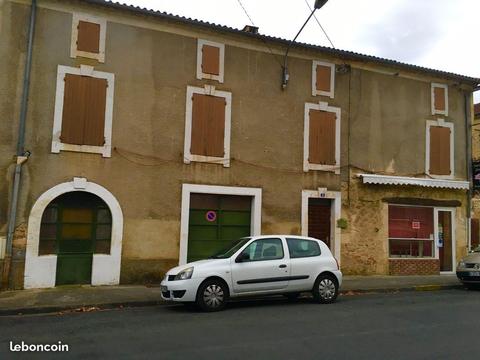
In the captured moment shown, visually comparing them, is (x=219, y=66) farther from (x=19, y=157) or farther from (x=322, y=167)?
(x=19, y=157)

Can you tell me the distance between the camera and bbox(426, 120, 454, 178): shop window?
56.5 ft

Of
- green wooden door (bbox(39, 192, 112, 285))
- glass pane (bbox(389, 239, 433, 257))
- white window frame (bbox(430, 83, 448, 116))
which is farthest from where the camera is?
white window frame (bbox(430, 83, 448, 116))

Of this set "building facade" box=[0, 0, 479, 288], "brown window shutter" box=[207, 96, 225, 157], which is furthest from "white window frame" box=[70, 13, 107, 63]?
"brown window shutter" box=[207, 96, 225, 157]

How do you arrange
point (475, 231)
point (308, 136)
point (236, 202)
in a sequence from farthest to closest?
point (475, 231), point (308, 136), point (236, 202)

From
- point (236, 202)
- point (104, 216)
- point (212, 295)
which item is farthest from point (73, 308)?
point (236, 202)

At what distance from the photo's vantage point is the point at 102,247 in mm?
12844

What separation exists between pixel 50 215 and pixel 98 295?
2760 millimetres

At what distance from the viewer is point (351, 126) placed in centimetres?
1608

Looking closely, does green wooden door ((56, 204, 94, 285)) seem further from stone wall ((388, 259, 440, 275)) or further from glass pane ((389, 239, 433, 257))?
glass pane ((389, 239, 433, 257))

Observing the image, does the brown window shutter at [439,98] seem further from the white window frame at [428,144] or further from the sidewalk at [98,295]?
the sidewalk at [98,295]

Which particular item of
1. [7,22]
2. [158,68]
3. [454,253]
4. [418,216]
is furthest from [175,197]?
[454,253]

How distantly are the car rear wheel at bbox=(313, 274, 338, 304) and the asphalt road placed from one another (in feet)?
0.99

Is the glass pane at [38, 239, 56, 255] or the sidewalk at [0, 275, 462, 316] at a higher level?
the glass pane at [38, 239, 56, 255]

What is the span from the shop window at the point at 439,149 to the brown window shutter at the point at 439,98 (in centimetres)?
54
